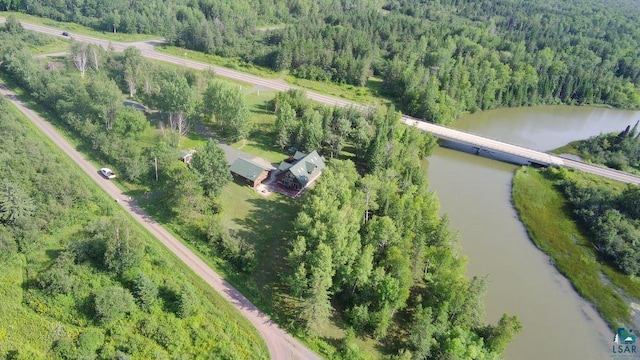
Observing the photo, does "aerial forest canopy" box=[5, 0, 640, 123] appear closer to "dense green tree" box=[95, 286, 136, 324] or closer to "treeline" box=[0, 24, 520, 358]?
"treeline" box=[0, 24, 520, 358]

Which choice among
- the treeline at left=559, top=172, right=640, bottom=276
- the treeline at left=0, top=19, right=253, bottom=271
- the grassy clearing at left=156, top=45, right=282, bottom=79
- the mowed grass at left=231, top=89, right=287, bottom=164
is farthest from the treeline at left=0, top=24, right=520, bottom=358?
the grassy clearing at left=156, top=45, right=282, bottom=79

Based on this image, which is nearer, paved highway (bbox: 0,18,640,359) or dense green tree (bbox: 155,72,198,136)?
paved highway (bbox: 0,18,640,359)

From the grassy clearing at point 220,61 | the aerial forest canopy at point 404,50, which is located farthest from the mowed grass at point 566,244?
the grassy clearing at point 220,61

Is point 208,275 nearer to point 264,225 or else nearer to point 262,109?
point 264,225

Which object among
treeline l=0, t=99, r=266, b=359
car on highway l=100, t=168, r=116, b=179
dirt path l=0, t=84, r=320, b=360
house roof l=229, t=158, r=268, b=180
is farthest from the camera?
house roof l=229, t=158, r=268, b=180

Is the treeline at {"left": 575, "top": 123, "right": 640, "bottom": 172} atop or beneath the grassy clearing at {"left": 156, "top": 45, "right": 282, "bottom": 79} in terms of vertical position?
beneath

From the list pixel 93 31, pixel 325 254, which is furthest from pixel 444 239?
pixel 93 31

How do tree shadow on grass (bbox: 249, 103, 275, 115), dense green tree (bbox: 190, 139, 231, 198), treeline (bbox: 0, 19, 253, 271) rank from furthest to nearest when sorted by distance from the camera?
tree shadow on grass (bbox: 249, 103, 275, 115) < dense green tree (bbox: 190, 139, 231, 198) < treeline (bbox: 0, 19, 253, 271)
